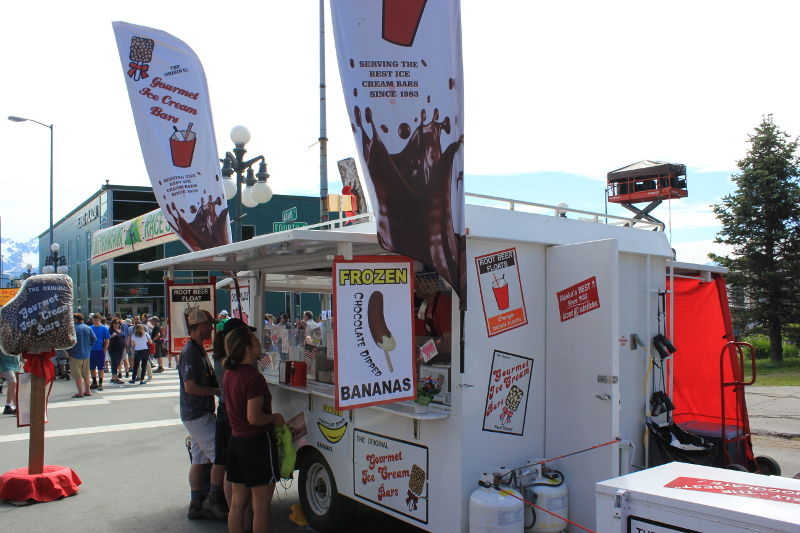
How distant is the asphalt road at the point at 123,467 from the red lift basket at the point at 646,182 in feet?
14.0

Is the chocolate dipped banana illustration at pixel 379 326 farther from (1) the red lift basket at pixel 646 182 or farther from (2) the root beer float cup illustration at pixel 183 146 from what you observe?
(1) the red lift basket at pixel 646 182

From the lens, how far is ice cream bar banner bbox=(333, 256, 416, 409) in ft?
12.8

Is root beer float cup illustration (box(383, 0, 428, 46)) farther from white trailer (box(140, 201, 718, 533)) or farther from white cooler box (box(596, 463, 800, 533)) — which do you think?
white cooler box (box(596, 463, 800, 533))

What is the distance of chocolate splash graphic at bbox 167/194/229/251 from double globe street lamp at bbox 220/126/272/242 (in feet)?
10.1

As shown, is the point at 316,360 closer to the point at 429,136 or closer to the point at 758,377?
the point at 429,136

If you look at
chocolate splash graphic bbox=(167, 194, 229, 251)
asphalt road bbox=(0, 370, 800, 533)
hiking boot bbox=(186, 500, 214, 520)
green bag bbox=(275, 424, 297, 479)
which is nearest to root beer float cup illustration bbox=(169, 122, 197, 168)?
chocolate splash graphic bbox=(167, 194, 229, 251)

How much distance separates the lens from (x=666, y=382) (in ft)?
17.7

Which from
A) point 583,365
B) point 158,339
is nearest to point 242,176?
point 583,365

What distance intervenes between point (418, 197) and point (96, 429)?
824cm

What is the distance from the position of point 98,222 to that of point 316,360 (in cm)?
3358

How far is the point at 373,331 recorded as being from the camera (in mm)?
4027

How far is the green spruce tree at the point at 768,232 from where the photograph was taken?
63.7ft

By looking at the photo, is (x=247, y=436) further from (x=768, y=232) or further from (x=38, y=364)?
(x=768, y=232)

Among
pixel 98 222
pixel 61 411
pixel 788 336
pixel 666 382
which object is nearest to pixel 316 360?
pixel 666 382
